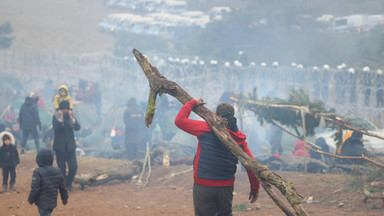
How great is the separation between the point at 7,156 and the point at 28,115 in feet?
14.0

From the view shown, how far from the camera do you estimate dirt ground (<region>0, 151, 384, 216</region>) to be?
689cm

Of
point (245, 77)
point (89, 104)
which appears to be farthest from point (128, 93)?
point (245, 77)

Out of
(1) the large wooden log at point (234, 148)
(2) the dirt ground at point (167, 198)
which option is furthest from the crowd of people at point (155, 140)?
(2) the dirt ground at point (167, 198)

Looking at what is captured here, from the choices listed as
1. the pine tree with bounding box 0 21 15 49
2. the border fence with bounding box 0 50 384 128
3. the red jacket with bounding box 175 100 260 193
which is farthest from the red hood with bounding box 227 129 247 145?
the pine tree with bounding box 0 21 15 49

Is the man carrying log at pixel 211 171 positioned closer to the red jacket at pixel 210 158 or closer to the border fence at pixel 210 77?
the red jacket at pixel 210 158

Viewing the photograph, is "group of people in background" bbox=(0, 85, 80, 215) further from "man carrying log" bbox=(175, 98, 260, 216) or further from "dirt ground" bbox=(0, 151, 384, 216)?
"man carrying log" bbox=(175, 98, 260, 216)

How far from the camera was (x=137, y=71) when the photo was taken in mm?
24500

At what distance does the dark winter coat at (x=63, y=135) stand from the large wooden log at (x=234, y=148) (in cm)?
344

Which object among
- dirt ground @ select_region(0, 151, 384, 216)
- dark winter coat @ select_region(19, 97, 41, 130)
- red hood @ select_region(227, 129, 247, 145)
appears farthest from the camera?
dark winter coat @ select_region(19, 97, 41, 130)

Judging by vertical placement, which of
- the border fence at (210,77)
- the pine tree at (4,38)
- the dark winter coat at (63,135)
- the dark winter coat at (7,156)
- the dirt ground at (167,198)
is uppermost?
the pine tree at (4,38)

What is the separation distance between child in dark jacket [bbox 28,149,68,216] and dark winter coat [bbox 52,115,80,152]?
2831mm

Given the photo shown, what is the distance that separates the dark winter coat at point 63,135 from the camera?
7.89 m

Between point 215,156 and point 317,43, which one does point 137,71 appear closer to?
point 317,43

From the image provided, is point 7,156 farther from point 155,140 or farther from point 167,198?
point 155,140
